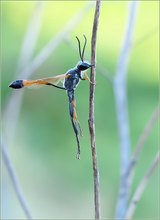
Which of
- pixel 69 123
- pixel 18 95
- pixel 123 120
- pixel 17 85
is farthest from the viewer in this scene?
pixel 69 123

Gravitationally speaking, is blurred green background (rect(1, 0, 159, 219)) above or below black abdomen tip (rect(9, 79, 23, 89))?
below

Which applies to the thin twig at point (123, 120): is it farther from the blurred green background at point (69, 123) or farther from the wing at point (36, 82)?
the blurred green background at point (69, 123)

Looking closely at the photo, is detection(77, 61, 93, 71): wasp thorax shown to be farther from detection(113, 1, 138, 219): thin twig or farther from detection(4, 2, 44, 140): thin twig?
detection(4, 2, 44, 140): thin twig

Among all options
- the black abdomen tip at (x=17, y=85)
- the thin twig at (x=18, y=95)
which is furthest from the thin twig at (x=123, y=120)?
the black abdomen tip at (x=17, y=85)

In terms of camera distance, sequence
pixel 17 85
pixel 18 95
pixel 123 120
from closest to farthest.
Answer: pixel 17 85
pixel 123 120
pixel 18 95

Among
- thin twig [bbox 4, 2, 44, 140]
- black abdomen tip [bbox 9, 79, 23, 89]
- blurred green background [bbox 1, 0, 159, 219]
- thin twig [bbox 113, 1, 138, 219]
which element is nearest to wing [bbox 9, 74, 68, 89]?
black abdomen tip [bbox 9, 79, 23, 89]

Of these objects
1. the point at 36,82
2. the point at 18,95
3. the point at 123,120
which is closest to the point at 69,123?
the point at 18,95

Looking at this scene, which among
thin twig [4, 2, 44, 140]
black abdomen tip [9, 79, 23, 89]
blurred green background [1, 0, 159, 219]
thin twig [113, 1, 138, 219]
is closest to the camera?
black abdomen tip [9, 79, 23, 89]

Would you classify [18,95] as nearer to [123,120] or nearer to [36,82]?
[123,120]

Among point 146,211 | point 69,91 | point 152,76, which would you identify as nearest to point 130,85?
point 152,76
